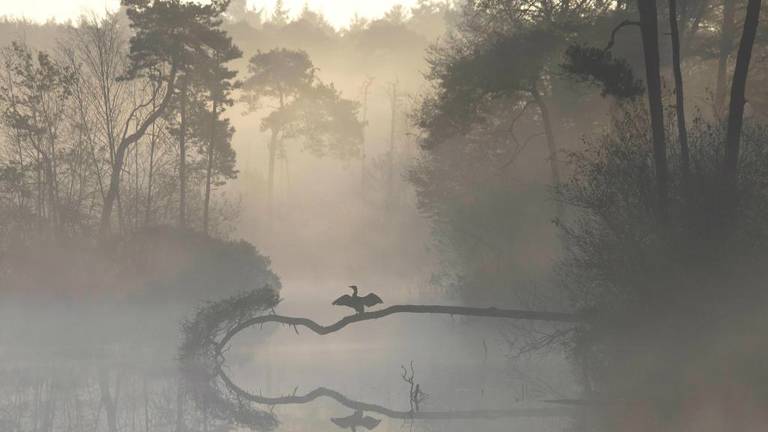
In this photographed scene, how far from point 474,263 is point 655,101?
66.8ft

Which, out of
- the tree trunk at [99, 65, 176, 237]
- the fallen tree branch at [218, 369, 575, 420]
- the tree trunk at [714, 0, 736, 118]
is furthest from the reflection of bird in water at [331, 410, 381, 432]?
the tree trunk at [99, 65, 176, 237]

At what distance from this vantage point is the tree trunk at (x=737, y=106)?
63.2 ft

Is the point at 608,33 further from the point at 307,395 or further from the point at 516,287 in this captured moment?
the point at 307,395

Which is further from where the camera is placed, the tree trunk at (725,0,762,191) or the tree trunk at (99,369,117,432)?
the tree trunk at (99,369,117,432)

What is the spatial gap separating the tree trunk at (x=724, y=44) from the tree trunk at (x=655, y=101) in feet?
41.7

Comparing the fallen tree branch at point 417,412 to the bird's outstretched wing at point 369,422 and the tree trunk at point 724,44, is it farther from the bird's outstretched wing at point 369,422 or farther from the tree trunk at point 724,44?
the tree trunk at point 724,44

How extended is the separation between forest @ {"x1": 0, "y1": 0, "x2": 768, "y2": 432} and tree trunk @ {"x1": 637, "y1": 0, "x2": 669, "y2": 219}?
0.17ft

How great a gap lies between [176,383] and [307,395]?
13.7 ft

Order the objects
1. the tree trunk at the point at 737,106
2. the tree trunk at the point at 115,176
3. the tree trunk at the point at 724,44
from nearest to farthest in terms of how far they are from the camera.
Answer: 1. the tree trunk at the point at 737,106
2. the tree trunk at the point at 724,44
3. the tree trunk at the point at 115,176

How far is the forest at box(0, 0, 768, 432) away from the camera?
1961 centimetres

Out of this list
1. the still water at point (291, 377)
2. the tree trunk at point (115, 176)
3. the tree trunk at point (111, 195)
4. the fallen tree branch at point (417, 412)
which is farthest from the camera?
the tree trunk at point (115, 176)

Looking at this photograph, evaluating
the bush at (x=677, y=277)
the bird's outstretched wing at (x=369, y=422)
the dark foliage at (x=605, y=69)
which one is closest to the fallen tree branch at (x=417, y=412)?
the bird's outstretched wing at (x=369, y=422)

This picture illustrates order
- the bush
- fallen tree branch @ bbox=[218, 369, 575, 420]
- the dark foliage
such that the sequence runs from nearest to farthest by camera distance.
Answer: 1. the bush
2. the dark foliage
3. fallen tree branch @ bbox=[218, 369, 575, 420]

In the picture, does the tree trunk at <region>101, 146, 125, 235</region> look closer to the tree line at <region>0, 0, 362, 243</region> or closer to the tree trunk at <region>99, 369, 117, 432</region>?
the tree line at <region>0, 0, 362, 243</region>
